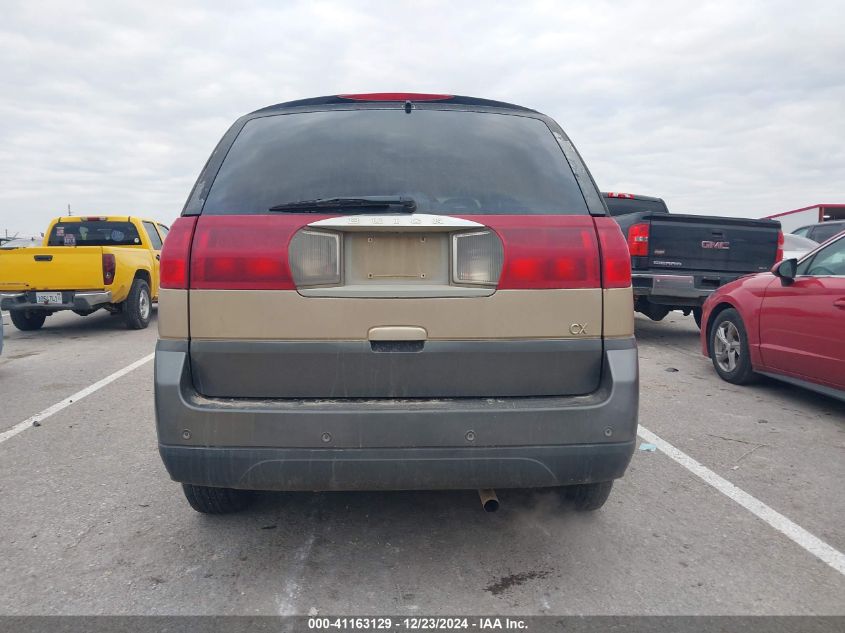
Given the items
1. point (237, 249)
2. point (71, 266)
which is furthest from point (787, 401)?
point (71, 266)

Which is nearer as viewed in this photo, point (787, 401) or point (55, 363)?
point (787, 401)

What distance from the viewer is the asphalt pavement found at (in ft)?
7.92

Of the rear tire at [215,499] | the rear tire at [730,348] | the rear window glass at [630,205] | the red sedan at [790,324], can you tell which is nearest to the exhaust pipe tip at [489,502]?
the rear tire at [215,499]

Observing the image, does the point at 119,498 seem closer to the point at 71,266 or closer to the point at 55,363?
the point at 55,363

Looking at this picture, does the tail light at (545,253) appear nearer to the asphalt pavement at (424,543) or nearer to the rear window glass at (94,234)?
the asphalt pavement at (424,543)

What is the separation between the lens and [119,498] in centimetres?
338

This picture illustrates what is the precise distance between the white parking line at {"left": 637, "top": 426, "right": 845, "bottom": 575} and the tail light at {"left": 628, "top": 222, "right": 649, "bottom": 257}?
4.37 metres

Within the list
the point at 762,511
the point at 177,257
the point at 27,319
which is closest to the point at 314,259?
the point at 177,257

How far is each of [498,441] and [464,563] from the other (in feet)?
2.31

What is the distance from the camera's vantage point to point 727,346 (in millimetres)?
6215

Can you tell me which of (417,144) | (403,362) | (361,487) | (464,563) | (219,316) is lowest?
(464,563)

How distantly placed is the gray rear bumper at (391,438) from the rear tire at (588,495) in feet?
2.00

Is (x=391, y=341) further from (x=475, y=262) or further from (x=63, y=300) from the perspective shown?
(x=63, y=300)

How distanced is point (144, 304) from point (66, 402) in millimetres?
5260
